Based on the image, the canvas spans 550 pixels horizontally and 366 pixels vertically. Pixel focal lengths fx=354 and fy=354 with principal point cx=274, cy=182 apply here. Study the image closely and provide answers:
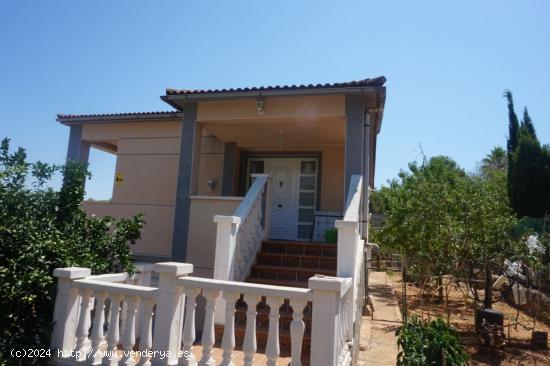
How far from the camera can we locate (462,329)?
813cm

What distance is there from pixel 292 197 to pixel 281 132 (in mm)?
2157

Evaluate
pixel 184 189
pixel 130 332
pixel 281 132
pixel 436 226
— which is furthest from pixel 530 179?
pixel 130 332

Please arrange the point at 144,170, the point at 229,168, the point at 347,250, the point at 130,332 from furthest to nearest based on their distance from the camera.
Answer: the point at 229,168 < the point at 144,170 < the point at 347,250 < the point at 130,332

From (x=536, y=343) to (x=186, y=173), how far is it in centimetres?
772

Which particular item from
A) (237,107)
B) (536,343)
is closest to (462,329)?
(536,343)

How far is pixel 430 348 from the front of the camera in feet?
12.8

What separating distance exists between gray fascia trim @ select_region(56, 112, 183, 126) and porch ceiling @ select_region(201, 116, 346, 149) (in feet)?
4.15

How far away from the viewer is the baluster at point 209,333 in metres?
3.18

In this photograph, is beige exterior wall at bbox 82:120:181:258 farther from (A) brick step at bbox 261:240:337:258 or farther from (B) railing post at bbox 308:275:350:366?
(B) railing post at bbox 308:275:350:366

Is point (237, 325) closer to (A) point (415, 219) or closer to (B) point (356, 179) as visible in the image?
(B) point (356, 179)

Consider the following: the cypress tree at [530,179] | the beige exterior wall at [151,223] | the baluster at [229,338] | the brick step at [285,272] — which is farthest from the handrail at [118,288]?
the cypress tree at [530,179]

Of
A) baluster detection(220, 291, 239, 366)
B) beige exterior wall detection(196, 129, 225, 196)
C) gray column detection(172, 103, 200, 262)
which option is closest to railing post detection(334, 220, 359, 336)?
baluster detection(220, 291, 239, 366)

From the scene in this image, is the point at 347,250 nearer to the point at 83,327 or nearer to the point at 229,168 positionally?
the point at 83,327

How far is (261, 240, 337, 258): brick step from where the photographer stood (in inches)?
274
